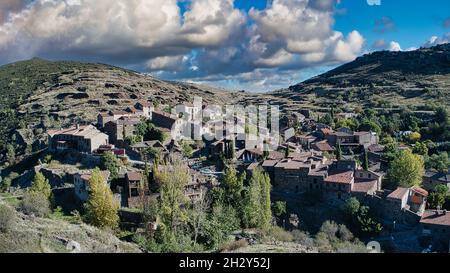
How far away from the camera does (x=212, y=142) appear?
Result: 4834 cm

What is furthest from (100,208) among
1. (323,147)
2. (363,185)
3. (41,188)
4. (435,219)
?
(323,147)

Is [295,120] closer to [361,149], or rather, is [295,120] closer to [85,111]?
[361,149]

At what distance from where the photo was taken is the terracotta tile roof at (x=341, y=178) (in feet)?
120

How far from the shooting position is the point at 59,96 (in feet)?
273

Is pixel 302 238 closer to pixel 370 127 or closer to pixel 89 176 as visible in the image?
pixel 89 176

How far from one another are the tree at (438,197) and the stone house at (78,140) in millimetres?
33989

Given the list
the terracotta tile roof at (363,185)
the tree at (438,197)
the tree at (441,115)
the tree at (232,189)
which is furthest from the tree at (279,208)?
the tree at (441,115)

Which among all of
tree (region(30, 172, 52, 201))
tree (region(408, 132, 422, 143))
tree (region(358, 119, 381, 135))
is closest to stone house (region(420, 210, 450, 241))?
tree (region(408, 132, 422, 143))

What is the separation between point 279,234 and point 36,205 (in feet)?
61.3

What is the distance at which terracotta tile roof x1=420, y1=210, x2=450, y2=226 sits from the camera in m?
31.6

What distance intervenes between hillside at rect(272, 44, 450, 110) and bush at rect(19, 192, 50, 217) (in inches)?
2653

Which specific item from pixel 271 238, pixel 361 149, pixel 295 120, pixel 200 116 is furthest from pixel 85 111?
pixel 271 238

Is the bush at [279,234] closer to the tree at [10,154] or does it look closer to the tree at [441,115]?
the tree at [10,154]

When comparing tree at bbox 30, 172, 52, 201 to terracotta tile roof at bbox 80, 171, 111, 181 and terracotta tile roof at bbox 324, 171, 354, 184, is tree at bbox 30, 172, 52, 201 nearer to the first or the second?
terracotta tile roof at bbox 80, 171, 111, 181
